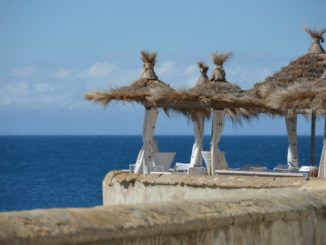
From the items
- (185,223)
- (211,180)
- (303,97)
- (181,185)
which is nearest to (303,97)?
(303,97)

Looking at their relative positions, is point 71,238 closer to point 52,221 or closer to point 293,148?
point 52,221

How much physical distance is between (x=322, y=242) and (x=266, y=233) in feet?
3.74

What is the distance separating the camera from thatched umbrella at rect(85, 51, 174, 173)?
1619cm

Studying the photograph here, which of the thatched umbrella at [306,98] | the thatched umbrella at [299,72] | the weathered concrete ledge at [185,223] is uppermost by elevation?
the thatched umbrella at [299,72]

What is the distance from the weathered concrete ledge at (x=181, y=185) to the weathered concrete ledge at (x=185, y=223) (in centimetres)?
459

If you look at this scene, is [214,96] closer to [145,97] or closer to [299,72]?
[145,97]

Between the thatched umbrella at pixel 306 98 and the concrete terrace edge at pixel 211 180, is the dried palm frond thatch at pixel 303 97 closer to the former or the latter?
the thatched umbrella at pixel 306 98

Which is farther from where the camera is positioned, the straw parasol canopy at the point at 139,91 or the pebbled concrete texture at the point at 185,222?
the straw parasol canopy at the point at 139,91

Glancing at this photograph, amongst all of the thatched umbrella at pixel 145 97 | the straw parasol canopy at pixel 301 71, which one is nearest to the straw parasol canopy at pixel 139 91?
the thatched umbrella at pixel 145 97

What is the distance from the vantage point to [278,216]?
643cm

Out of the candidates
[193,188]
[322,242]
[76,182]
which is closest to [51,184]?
[76,182]

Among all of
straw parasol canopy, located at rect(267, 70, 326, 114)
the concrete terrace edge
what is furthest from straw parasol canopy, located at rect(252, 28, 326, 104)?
the concrete terrace edge

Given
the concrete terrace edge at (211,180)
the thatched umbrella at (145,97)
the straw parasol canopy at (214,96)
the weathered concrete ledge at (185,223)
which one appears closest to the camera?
the weathered concrete ledge at (185,223)

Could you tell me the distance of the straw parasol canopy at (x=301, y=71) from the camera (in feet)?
51.8
